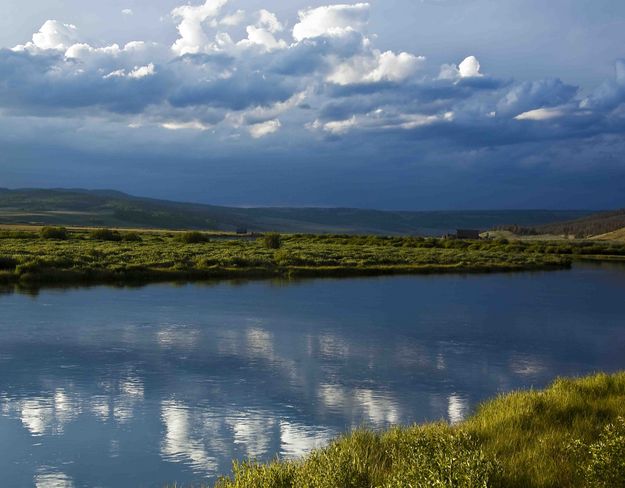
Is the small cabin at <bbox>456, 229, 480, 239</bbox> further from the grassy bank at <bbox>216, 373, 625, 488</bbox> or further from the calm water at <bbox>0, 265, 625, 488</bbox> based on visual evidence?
the grassy bank at <bbox>216, 373, 625, 488</bbox>

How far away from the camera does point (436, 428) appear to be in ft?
25.4

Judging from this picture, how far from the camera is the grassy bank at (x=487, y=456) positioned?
5434mm

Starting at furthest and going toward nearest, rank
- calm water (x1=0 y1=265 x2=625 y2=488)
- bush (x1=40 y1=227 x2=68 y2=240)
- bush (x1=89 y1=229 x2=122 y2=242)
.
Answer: bush (x1=89 y1=229 x2=122 y2=242)
bush (x1=40 y1=227 x2=68 y2=240)
calm water (x1=0 y1=265 x2=625 y2=488)

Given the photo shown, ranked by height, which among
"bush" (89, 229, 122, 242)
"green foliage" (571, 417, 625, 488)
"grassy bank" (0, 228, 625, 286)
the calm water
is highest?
"bush" (89, 229, 122, 242)

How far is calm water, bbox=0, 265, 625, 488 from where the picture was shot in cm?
911

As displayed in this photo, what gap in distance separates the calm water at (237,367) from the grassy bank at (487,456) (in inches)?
82.3

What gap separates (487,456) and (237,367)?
8.53 m

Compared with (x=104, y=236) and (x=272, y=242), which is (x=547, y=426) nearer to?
(x=272, y=242)

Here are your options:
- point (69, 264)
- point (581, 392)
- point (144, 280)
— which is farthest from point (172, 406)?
point (69, 264)

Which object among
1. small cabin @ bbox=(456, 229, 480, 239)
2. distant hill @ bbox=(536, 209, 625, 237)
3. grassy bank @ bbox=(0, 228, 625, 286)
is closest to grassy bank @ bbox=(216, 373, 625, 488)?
grassy bank @ bbox=(0, 228, 625, 286)

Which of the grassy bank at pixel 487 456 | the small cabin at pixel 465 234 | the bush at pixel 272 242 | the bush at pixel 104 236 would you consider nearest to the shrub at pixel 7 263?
the bush at pixel 272 242

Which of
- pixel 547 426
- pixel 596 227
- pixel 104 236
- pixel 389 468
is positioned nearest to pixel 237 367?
pixel 547 426

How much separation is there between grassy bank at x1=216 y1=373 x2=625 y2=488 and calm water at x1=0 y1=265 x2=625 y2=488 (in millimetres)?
2091

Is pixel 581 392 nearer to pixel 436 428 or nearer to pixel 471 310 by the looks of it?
pixel 436 428
